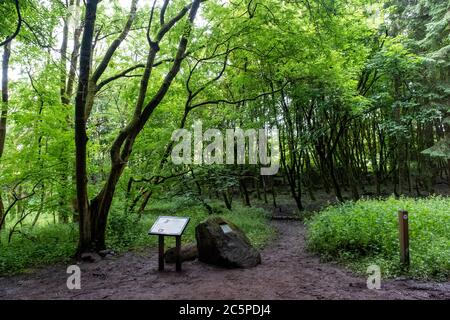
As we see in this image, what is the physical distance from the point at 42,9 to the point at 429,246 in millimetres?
9264

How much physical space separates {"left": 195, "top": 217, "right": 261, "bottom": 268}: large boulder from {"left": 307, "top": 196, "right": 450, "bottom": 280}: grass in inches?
70.2

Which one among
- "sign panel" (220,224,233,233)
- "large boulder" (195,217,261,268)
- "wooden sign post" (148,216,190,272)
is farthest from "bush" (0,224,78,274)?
"sign panel" (220,224,233,233)

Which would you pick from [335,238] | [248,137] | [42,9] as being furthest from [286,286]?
[248,137]

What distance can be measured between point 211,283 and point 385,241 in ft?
12.1

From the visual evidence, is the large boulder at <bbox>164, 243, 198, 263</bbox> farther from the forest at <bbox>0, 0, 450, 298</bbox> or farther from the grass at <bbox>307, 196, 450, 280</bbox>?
the grass at <bbox>307, 196, 450, 280</bbox>

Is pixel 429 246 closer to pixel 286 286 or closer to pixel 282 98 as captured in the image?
pixel 286 286

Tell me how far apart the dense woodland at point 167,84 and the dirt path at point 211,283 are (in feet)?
4.99

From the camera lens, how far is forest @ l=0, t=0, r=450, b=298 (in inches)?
268

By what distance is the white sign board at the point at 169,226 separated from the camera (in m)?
5.73

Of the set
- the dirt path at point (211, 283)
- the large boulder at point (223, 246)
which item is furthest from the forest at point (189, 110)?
the large boulder at point (223, 246)

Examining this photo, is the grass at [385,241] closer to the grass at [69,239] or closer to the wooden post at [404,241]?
the wooden post at [404,241]

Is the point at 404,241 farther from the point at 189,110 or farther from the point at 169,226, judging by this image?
the point at 189,110
